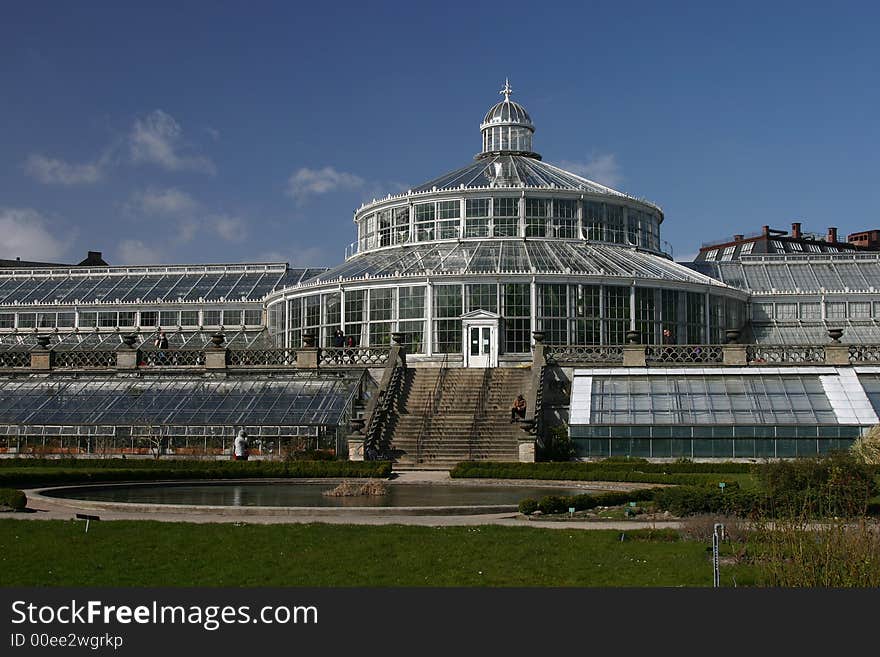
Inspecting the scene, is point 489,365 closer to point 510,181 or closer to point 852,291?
point 510,181

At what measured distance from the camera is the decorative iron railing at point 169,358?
51994mm

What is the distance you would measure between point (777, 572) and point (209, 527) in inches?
437

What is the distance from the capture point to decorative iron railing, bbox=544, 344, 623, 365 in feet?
155

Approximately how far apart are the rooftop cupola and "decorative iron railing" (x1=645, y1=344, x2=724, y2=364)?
23212mm

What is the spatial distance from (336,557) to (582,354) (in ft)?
108

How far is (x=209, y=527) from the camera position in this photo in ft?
67.3

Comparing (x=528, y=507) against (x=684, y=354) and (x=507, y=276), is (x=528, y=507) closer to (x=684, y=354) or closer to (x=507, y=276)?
(x=684, y=354)

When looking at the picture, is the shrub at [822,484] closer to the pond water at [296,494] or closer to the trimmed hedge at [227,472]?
the pond water at [296,494]

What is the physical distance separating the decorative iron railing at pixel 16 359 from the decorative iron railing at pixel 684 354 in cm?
3057

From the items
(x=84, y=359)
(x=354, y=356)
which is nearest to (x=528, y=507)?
(x=354, y=356)

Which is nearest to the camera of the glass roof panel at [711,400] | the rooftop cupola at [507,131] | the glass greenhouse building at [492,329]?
the glass roof panel at [711,400]

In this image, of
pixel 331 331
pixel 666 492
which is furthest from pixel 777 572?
pixel 331 331

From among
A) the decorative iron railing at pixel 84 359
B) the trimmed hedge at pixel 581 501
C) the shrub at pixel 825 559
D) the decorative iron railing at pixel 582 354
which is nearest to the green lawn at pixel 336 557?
the shrub at pixel 825 559

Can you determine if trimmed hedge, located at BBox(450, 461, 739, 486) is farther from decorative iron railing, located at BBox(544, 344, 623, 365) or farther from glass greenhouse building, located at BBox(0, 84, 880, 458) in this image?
decorative iron railing, located at BBox(544, 344, 623, 365)
